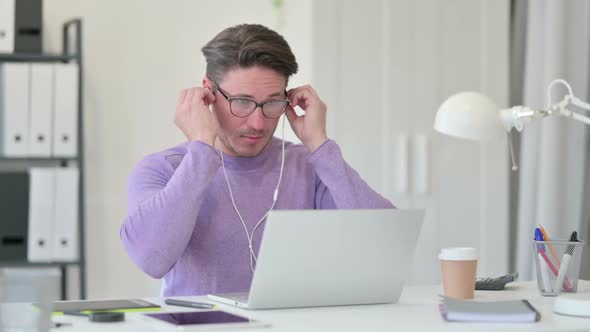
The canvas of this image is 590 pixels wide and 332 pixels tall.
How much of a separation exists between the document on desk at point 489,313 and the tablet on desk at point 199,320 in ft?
1.05

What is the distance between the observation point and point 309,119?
2213 mm

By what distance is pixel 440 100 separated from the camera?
142 inches

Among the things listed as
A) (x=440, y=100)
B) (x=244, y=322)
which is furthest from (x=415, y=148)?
(x=244, y=322)

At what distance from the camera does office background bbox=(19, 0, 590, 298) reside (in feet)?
11.5

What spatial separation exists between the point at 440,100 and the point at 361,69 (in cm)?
36

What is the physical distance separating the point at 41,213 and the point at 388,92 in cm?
142

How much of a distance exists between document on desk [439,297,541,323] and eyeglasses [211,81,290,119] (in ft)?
2.46

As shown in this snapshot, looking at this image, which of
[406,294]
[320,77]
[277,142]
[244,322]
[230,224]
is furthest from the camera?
[320,77]

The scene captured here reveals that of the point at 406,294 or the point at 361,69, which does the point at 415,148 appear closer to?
the point at 361,69

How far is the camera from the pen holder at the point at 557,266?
1958 millimetres

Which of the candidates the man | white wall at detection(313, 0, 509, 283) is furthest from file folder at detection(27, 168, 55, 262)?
the man

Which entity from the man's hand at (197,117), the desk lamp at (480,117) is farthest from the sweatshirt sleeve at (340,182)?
the desk lamp at (480,117)

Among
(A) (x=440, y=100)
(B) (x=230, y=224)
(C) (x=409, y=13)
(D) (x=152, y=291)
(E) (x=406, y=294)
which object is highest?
(C) (x=409, y=13)

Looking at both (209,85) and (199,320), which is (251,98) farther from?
(199,320)
